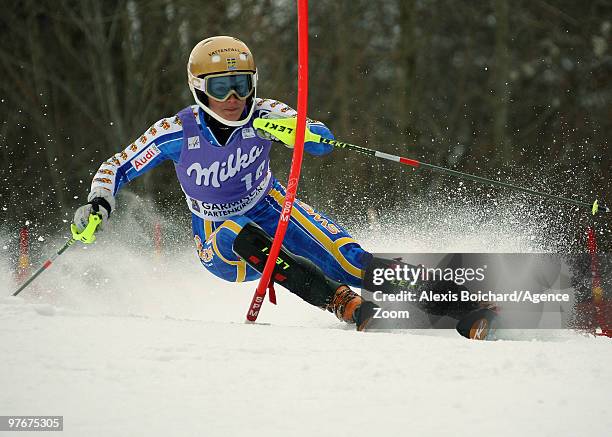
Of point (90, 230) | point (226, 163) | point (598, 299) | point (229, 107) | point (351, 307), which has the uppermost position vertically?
point (229, 107)

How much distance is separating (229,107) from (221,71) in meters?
0.22

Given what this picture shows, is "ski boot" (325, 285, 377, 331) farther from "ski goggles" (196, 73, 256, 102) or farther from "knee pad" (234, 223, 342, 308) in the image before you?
"ski goggles" (196, 73, 256, 102)

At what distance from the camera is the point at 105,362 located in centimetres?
372

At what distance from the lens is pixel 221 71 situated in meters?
5.60

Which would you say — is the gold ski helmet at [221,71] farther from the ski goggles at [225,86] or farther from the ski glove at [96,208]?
the ski glove at [96,208]

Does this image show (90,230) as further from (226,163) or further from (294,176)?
(294,176)

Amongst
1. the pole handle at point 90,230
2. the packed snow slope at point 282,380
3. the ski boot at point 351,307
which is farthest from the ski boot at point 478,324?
the pole handle at point 90,230

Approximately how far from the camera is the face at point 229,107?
5.65 metres

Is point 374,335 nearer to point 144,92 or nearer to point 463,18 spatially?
point 144,92

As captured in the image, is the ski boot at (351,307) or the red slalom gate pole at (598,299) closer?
the ski boot at (351,307)

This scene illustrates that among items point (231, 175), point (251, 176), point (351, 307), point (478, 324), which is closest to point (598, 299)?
point (478, 324)

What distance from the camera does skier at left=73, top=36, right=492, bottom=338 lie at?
5531 millimetres

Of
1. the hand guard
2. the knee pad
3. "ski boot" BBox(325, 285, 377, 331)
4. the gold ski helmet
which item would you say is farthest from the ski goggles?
"ski boot" BBox(325, 285, 377, 331)

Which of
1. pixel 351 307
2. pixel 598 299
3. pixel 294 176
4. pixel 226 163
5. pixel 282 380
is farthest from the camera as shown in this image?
pixel 598 299
